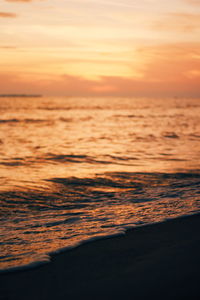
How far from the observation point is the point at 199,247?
13.2 ft

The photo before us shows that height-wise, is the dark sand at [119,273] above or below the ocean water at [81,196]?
above

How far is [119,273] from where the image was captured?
3408mm

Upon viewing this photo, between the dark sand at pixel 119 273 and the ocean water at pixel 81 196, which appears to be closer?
the dark sand at pixel 119 273

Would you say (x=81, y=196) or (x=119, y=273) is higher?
(x=119, y=273)

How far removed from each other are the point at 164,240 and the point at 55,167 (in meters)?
7.26

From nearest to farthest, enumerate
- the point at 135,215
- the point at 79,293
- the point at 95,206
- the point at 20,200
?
the point at 79,293
the point at 135,215
the point at 95,206
the point at 20,200

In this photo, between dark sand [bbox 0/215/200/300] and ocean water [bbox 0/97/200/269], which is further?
ocean water [bbox 0/97/200/269]

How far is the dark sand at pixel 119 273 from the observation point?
3035mm

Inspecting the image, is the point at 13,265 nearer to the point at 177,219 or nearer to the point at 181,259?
the point at 181,259

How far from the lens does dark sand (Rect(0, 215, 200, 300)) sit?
3.04 meters

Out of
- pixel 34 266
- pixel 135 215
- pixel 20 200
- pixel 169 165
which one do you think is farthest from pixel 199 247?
pixel 169 165

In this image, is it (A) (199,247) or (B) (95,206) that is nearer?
(A) (199,247)

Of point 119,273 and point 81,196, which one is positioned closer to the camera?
point 119,273

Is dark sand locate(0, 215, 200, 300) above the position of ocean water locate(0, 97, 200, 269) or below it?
above
